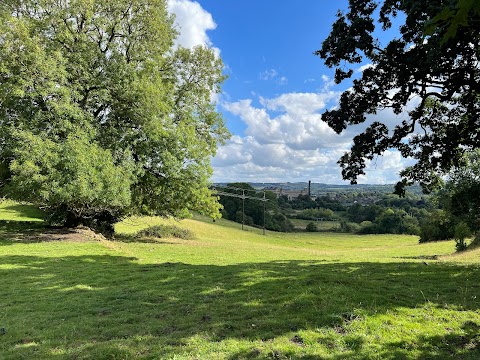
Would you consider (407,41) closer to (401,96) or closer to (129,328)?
(401,96)

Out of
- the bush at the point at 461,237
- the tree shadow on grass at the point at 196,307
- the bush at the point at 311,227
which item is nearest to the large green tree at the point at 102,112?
the tree shadow on grass at the point at 196,307

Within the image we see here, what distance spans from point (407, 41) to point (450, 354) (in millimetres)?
11982

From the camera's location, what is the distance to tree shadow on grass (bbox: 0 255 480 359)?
5492 mm

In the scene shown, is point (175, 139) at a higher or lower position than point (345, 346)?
higher

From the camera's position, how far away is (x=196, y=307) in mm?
7551

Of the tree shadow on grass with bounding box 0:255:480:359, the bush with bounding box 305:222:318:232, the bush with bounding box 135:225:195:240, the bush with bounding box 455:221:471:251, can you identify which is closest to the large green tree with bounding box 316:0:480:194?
the tree shadow on grass with bounding box 0:255:480:359

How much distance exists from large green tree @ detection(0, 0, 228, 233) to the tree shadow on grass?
720 cm

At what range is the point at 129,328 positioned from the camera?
20.9 ft

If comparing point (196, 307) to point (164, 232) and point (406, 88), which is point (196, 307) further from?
point (164, 232)

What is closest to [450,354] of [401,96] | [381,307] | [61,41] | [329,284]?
[381,307]

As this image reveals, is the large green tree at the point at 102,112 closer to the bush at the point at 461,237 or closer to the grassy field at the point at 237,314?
the grassy field at the point at 237,314

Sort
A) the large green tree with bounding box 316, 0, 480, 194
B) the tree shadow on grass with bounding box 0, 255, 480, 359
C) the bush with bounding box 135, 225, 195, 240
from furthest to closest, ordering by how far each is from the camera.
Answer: the bush with bounding box 135, 225, 195, 240, the large green tree with bounding box 316, 0, 480, 194, the tree shadow on grass with bounding box 0, 255, 480, 359

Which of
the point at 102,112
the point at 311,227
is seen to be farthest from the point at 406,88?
the point at 311,227

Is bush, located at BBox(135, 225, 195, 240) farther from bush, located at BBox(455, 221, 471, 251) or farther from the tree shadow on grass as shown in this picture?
bush, located at BBox(455, 221, 471, 251)
